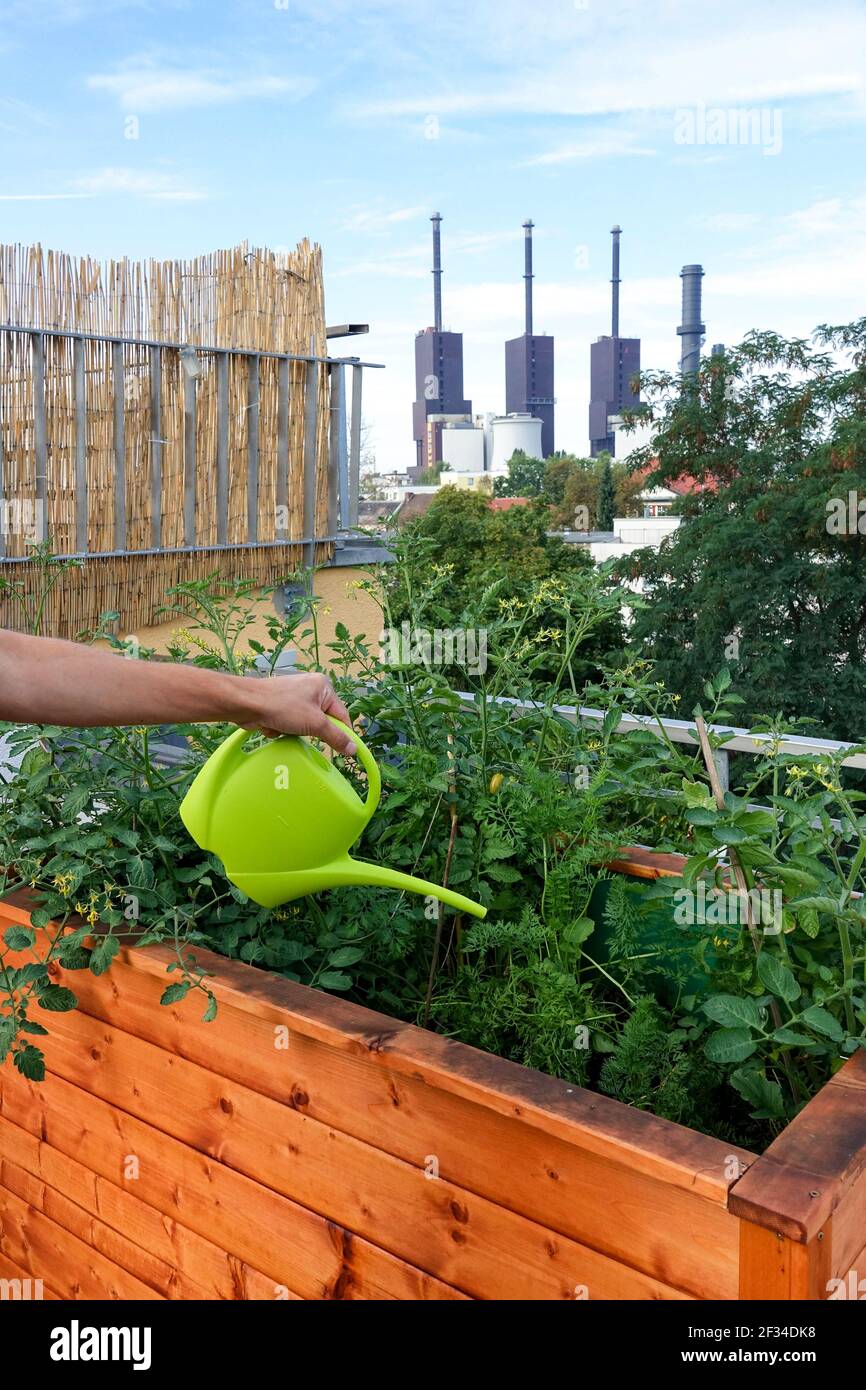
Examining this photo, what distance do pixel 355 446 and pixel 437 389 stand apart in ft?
219

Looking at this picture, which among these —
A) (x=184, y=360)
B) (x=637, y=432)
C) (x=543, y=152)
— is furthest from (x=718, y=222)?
(x=184, y=360)

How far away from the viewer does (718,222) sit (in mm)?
59656

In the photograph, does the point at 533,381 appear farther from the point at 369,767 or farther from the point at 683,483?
the point at 369,767

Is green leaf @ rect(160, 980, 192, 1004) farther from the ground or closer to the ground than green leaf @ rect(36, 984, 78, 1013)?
farther from the ground

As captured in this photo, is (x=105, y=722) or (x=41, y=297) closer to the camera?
(x=105, y=722)

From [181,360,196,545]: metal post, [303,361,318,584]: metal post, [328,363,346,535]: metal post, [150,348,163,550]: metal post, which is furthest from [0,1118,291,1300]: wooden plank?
[328,363,346,535]: metal post

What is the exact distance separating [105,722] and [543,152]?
72.3m

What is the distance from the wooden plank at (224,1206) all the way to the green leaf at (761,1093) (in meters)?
0.36

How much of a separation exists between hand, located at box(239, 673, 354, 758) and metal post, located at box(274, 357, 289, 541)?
6388mm

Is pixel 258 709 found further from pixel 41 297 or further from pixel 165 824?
pixel 41 297

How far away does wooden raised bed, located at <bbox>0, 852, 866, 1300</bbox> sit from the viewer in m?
0.91

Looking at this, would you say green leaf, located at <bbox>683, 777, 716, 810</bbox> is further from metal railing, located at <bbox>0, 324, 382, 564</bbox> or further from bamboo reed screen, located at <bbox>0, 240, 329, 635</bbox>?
metal railing, located at <bbox>0, 324, 382, 564</bbox>

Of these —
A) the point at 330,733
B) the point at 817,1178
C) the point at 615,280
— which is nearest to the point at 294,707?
the point at 330,733

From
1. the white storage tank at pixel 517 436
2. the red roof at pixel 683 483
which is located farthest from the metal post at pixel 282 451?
the white storage tank at pixel 517 436
